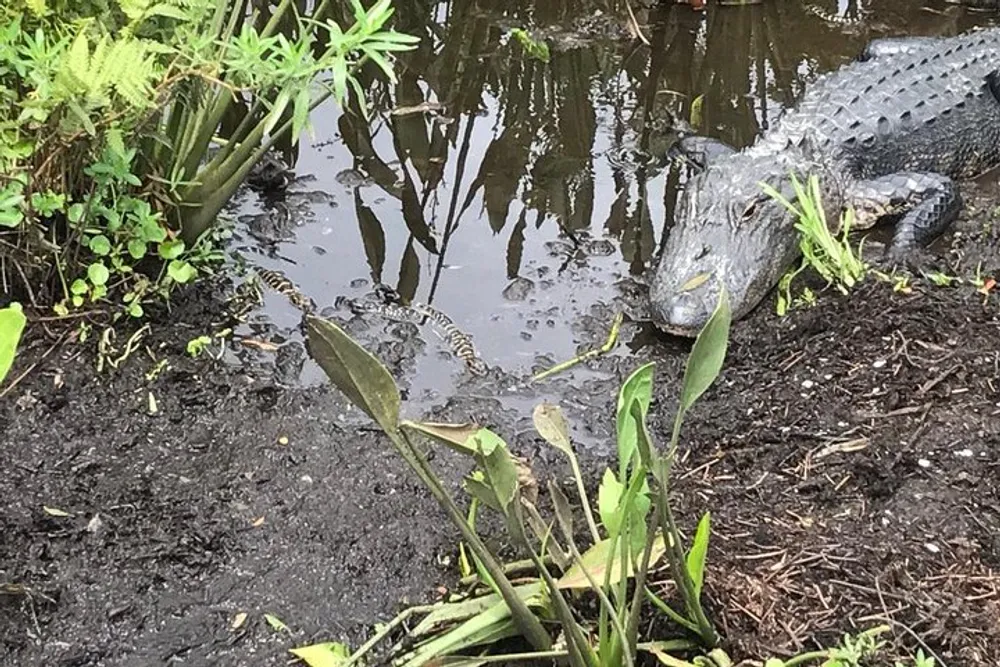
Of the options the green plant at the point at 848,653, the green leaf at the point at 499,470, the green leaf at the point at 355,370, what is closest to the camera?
the green leaf at the point at 355,370

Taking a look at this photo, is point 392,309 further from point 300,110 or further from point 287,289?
point 300,110

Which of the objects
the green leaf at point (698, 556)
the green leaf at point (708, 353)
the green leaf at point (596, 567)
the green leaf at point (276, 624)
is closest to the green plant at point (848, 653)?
the green leaf at point (698, 556)

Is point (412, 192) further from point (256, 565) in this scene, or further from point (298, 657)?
point (298, 657)

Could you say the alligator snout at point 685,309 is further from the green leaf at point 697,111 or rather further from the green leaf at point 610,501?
the green leaf at point 697,111

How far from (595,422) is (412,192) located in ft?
4.56

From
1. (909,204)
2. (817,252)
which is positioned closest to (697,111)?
(909,204)

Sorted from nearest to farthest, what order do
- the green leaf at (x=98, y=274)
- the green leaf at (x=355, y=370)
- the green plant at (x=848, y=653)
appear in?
1. the green leaf at (x=355, y=370)
2. the green plant at (x=848, y=653)
3. the green leaf at (x=98, y=274)

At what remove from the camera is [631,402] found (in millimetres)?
1731

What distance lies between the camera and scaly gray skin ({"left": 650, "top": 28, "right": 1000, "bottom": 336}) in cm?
343

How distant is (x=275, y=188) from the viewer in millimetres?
3877

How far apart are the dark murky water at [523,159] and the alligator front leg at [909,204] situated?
0.67 m

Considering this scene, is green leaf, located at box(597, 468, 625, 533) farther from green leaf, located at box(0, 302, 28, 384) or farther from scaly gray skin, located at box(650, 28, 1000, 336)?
scaly gray skin, located at box(650, 28, 1000, 336)

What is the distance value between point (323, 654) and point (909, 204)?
9.20 feet

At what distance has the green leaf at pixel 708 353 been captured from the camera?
1763 mm
